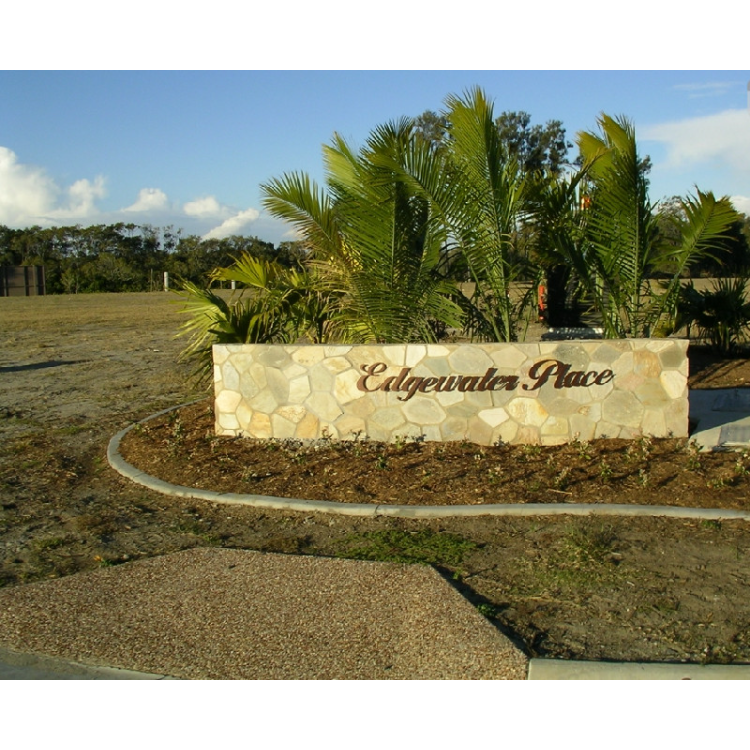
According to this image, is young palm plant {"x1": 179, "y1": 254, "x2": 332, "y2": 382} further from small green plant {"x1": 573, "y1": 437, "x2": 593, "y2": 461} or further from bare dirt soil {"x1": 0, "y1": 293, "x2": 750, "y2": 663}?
small green plant {"x1": 573, "y1": 437, "x2": 593, "y2": 461}

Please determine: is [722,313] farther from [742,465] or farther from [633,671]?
[633,671]

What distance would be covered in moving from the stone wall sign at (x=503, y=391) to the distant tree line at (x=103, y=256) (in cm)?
3457

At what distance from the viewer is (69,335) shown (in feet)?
75.3

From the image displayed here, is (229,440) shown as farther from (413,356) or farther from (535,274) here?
(535,274)

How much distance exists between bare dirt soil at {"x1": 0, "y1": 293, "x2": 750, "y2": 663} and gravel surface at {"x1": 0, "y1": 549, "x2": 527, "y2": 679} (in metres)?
0.25

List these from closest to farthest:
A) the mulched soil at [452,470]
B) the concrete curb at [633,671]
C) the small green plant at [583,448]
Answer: the concrete curb at [633,671], the mulched soil at [452,470], the small green plant at [583,448]

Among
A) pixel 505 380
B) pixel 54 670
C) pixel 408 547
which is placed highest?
pixel 505 380

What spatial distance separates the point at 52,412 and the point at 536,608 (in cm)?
818

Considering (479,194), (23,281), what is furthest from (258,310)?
(23,281)

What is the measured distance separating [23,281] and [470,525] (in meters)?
54.2

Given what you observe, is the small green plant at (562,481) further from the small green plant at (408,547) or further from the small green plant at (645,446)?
the small green plant at (408,547)

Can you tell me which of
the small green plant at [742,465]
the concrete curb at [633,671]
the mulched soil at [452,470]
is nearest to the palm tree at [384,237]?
the mulched soil at [452,470]

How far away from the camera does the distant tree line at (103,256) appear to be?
5394 cm

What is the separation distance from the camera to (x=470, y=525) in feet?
19.9
